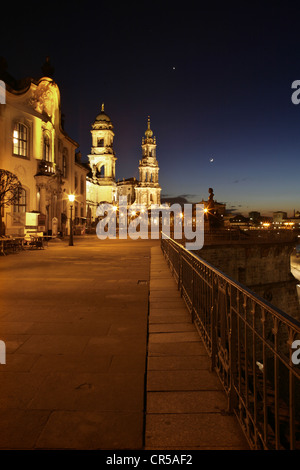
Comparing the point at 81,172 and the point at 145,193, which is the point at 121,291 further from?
the point at 145,193

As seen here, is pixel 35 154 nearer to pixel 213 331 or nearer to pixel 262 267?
pixel 262 267

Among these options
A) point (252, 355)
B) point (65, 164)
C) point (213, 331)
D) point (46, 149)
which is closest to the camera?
point (252, 355)

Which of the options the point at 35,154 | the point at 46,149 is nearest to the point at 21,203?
the point at 35,154

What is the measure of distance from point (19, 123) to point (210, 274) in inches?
902

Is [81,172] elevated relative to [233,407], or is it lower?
elevated

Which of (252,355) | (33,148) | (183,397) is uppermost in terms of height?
(33,148)

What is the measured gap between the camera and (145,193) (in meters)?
89.9

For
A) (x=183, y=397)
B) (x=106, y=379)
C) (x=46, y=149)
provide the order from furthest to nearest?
(x=46, y=149)
(x=106, y=379)
(x=183, y=397)

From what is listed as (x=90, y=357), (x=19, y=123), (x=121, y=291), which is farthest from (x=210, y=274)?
(x=19, y=123)

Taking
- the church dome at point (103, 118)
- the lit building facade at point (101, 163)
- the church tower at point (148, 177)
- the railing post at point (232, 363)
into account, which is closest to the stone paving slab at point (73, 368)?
the railing post at point (232, 363)

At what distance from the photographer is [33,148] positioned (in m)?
23.3

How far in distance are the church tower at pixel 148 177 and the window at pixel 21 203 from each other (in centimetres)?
6789

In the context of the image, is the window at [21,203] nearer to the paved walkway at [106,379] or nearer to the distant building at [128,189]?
the paved walkway at [106,379]

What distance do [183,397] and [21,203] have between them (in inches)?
879
